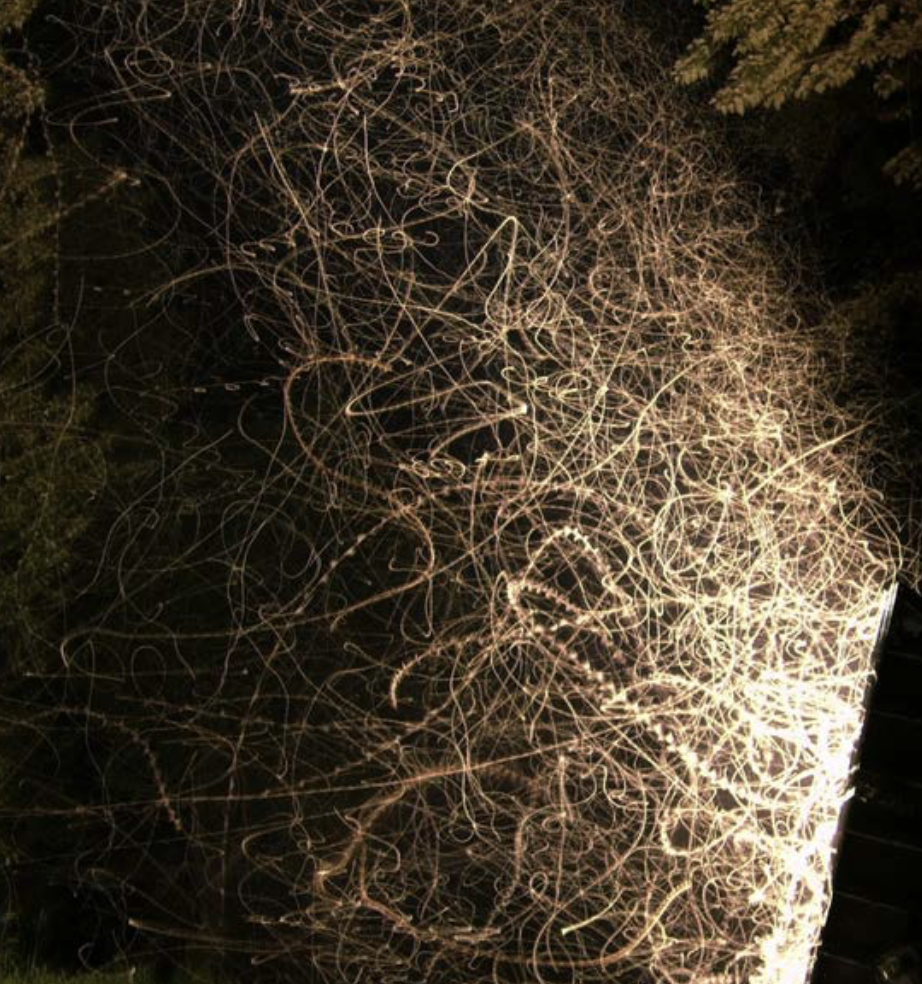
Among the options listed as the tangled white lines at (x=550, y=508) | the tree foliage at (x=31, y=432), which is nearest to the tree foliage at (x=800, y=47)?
the tangled white lines at (x=550, y=508)

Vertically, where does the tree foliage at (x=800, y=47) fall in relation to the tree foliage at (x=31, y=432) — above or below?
above

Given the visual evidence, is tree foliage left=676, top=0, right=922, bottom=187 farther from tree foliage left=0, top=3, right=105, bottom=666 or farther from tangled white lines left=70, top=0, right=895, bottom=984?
tree foliage left=0, top=3, right=105, bottom=666

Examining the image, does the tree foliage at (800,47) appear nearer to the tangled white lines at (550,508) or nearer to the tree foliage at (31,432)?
the tangled white lines at (550,508)

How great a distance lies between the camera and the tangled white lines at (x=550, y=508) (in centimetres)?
341

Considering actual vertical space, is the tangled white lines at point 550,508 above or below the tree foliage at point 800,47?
below

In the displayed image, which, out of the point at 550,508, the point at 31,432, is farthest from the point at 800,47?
the point at 31,432

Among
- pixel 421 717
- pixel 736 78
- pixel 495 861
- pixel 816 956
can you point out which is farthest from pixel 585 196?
pixel 816 956

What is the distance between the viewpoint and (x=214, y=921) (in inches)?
146

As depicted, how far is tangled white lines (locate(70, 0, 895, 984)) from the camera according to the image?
11.2 feet

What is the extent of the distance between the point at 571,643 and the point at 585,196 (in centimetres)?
126

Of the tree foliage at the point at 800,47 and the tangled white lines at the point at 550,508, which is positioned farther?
the tangled white lines at the point at 550,508

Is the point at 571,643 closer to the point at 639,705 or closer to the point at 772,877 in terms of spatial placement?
the point at 639,705

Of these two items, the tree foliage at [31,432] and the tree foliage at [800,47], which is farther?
the tree foliage at [31,432]

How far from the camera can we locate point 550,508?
142 inches
